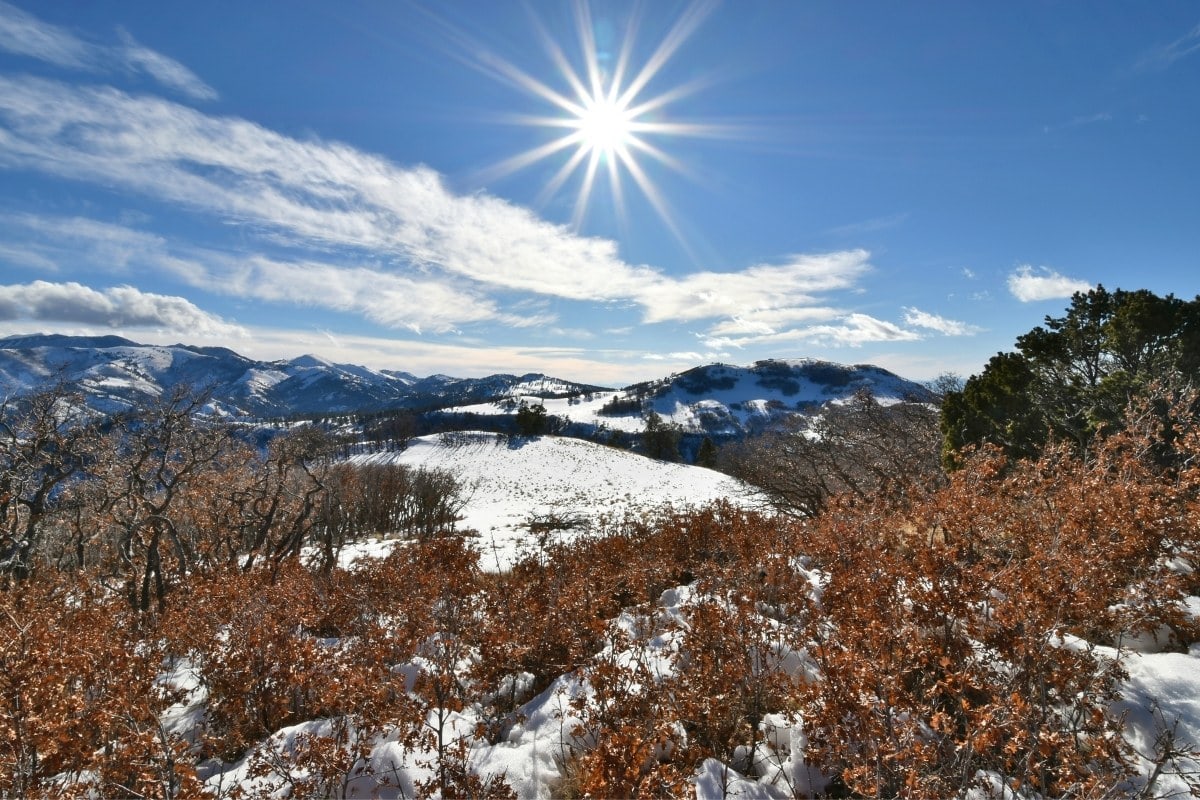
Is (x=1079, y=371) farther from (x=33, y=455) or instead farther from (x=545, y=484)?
(x=545, y=484)

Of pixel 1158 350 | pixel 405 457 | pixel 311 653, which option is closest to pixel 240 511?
pixel 311 653

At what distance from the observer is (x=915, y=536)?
838 cm

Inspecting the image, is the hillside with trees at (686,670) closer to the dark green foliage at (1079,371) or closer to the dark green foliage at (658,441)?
the dark green foliage at (1079,371)

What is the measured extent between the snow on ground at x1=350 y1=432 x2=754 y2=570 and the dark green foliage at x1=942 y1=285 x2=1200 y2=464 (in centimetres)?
1314

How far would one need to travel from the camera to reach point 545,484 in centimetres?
5144

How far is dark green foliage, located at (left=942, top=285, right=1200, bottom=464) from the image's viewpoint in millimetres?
15531

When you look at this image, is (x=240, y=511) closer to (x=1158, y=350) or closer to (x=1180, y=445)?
(x=1180, y=445)

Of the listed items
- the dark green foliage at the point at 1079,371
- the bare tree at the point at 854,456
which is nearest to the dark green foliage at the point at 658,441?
the bare tree at the point at 854,456

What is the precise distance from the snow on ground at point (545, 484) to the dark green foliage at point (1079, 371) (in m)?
13.1

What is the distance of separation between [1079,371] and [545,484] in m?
41.9

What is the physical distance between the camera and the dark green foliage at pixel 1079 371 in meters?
15.5

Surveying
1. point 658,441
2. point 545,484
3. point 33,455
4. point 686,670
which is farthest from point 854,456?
point 658,441

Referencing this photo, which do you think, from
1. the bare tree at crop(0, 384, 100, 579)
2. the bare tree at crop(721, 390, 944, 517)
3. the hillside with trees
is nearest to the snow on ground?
the bare tree at crop(721, 390, 944, 517)

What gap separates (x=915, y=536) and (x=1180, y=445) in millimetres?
3817
